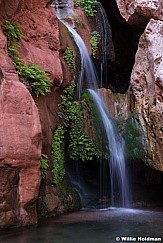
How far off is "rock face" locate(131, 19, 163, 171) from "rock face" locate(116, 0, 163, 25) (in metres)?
0.26

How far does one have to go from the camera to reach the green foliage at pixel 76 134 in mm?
9766

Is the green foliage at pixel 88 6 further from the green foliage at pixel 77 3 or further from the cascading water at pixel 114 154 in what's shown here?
the cascading water at pixel 114 154

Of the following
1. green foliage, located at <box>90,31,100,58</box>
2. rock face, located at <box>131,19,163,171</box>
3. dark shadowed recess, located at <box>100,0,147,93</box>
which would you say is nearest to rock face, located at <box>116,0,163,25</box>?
rock face, located at <box>131,19,163,171</box>

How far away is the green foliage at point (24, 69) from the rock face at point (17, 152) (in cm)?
79

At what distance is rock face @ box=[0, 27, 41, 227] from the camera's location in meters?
6.78

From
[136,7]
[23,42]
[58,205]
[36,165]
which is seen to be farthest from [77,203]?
[136,7]

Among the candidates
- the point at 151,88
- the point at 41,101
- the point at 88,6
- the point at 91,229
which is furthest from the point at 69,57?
the point at 91,229

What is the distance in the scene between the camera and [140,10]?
9.59 meters

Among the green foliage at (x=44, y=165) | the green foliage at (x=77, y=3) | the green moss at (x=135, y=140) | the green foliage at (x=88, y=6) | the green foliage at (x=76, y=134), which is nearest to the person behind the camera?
the green foliage at (x=44, y=165)

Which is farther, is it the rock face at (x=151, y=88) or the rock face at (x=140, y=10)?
the rock face at (x=140, y=10)

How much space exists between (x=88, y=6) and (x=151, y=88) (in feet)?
21.6

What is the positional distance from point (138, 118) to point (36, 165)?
3400 mm

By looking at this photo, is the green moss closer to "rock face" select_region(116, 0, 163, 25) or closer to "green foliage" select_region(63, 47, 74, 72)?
"green foliage" select_region(63, 47, 74, 72)

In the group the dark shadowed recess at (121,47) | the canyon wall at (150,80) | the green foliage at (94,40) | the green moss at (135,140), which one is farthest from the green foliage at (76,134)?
the dark shadowed recess at (121,47)
